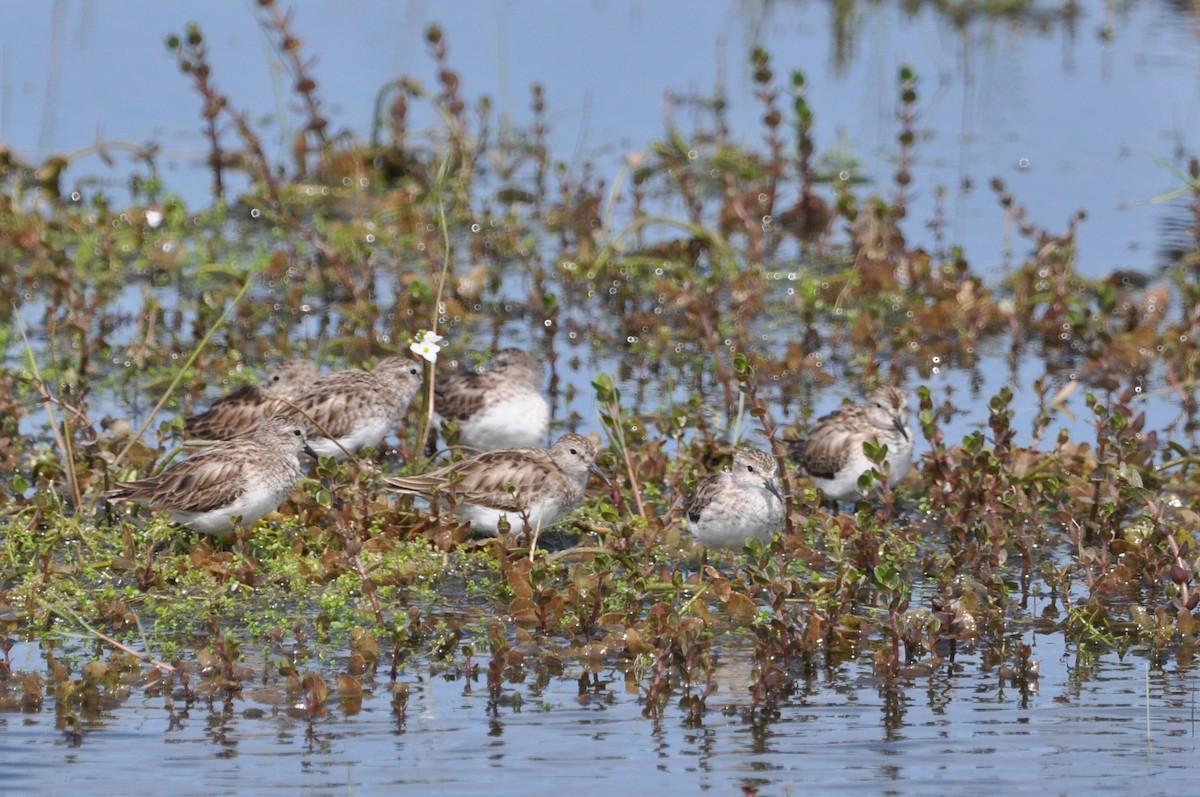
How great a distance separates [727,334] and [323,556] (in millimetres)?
5420

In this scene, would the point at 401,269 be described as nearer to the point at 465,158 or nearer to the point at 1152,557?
the point at 465,158

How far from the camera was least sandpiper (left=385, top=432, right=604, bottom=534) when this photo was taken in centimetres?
1078

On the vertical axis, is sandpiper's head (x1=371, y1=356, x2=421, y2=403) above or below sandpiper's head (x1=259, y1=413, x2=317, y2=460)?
above

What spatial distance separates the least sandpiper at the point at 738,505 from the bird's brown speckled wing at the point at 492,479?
0.86 metres

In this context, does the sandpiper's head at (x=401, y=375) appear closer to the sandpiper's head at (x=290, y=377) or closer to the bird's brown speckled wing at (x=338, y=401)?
the bird's brown speckled wing at (x=338, y=401)

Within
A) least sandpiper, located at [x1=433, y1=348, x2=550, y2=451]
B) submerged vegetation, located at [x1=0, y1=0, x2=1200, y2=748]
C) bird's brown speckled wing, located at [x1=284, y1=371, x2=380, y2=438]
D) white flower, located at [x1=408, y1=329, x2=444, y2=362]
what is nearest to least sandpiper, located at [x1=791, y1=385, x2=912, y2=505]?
submerged vegetation, located at [x1=0, y1=0, x2=1200, y2=748]

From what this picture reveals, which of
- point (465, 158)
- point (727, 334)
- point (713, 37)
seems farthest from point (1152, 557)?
point (713, 37)

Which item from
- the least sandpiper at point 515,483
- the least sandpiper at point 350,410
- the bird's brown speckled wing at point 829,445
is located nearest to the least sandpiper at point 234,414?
the least sandpiper at point 350,410

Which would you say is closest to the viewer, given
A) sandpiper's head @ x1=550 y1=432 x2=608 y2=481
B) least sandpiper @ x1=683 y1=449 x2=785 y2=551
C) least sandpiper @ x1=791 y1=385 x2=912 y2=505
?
least sandpiper @ x1=683 y1=449 x2=785 y2=551

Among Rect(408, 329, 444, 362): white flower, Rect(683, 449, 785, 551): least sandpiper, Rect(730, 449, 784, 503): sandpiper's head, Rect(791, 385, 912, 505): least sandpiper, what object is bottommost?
Rect(683, 449, 785, 551): least sandpiper

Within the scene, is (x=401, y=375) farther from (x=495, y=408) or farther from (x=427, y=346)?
(x=427, y=346)

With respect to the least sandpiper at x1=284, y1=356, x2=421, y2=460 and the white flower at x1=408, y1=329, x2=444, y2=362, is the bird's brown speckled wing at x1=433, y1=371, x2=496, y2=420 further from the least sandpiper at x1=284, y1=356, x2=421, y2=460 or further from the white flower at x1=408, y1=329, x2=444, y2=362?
the white flower at x1=408, y1=329, x2=444, y2=362

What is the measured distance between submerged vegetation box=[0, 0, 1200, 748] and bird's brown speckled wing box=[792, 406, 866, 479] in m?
0.19

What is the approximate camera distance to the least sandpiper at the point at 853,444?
11664 millimetres
